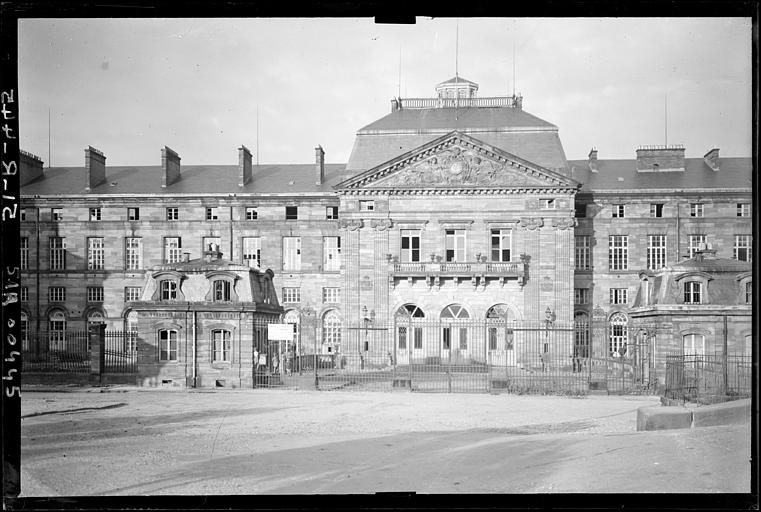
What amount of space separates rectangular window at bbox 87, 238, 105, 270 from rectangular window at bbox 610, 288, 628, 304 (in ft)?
102

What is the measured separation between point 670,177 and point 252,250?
25.9 m

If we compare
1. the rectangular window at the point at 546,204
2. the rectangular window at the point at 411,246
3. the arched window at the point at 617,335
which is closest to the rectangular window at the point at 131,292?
the rectangular window at the point at 411,246

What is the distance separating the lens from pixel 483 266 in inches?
1582

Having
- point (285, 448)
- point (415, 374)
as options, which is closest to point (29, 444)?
point (285, 448)

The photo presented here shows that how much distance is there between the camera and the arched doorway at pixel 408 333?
40.2 metres

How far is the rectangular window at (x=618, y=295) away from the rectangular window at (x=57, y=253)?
33672 mm

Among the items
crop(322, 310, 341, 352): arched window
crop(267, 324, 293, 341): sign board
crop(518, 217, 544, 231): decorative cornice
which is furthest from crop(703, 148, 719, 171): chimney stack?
crop(267, 324, 293, 341): sign board

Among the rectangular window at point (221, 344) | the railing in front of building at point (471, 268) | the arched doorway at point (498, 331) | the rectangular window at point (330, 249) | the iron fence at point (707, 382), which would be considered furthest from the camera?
the rectangular window at point (330, 249)

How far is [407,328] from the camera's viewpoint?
1613 inches

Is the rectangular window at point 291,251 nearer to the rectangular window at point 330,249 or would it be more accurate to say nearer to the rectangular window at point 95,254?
the rectangular window at point 330,249

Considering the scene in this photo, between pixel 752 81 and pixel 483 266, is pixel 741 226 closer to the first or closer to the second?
pixel 483 266

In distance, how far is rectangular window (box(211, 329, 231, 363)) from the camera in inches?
987

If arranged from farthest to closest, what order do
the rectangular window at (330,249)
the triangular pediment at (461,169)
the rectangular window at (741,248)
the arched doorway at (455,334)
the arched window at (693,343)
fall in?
1. the rectangular window at (330,249)
2. the rectangular window at (741,248)
3. the triangular pediment at (461,169)
4. the arched doorway at (455,334)
5. the arched window at (693,343)

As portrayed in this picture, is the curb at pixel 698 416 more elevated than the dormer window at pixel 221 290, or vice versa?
the dormer window at pixel 221 290
